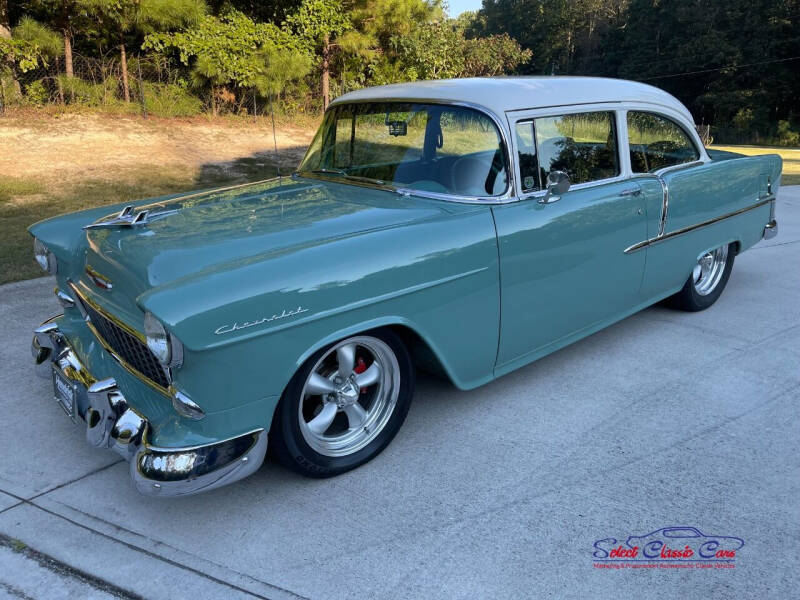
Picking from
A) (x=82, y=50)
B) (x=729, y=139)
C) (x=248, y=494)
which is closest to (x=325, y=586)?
(x=248, y=494)

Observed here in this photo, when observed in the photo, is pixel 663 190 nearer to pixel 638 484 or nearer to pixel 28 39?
pixel 638 484

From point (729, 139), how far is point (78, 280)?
40.0m

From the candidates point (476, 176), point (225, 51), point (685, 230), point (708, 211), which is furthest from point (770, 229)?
point (225, 51)

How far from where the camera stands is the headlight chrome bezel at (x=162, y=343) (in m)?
2.13

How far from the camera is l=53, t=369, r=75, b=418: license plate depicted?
269cm

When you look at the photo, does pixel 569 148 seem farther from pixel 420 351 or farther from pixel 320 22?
pixel 320 22

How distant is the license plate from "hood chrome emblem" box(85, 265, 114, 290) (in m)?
0.43

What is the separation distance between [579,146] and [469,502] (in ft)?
6.62

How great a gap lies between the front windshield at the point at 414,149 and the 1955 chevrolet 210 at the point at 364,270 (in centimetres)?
1

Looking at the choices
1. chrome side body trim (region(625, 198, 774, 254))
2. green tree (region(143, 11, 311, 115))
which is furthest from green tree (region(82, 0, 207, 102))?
chrome side body trim (region(625, 198, 774, 254))

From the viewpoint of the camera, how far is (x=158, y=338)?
2160mm

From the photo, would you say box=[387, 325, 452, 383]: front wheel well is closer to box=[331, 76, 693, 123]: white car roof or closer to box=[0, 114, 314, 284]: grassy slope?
box=[331, 76, 693, 123]: white car roof

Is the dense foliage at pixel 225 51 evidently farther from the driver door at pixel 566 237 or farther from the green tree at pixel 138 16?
the driver door at pixel 566 237

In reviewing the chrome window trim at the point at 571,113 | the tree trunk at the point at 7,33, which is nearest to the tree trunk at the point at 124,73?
the tree trunk at the point at 7,33
